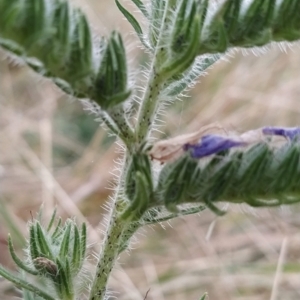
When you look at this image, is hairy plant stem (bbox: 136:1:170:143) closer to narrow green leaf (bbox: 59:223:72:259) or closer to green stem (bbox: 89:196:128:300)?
green stem (bbox: 89:196:128:300)

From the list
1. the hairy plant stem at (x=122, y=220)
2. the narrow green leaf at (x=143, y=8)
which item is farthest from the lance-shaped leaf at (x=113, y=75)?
the narrow green leaf at (x=143, y=8)

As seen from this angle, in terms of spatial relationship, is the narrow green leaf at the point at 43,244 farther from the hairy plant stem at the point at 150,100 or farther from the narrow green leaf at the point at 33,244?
the hairy plant stem at the point at 150,100

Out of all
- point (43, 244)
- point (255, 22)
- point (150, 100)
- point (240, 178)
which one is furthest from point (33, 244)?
point (255, 22)

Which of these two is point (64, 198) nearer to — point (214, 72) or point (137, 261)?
point (137, 261)

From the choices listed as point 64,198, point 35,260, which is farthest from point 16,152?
point 35,260

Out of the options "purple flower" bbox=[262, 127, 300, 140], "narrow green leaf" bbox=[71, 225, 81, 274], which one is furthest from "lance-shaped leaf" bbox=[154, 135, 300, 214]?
"narrow green leaf" bbox=[71, 225, 81, 274]

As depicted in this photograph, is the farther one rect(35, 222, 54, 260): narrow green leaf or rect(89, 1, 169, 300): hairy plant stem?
rect(35, 222, 54, 260): narrow green leaf
